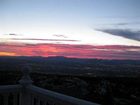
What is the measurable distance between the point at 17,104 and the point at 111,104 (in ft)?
73.2

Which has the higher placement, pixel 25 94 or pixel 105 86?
pixel 25 94

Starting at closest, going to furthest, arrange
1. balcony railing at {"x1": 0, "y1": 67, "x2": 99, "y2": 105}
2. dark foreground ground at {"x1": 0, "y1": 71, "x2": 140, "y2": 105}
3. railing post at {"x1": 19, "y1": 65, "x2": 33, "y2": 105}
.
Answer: balcony railing at {"x1": 0, "y1": 67, "x2": 99, "y2": 105}, railing post at {"x1": 19, "y1": 65, "x2": 33, "y2": 105}, dark foreground ground at {"x1": 0, "y1": 71, "x2": 140, "y2": 105}

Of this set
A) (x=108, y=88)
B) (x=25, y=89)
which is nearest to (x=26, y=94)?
(x=25, y=89)

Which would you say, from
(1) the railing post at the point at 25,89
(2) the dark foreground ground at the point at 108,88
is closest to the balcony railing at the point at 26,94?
(1) the railing post at the point at 25,89

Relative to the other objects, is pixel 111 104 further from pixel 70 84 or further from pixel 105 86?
pixel 70 84

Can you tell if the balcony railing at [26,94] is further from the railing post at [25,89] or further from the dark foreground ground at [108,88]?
the dark foreground ground at [108,88]

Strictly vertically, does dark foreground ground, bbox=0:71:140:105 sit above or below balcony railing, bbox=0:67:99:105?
below

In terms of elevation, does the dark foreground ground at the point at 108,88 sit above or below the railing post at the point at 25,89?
below

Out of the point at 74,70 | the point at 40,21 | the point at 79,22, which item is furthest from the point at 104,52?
the point at 74,70

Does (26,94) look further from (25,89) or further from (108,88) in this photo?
(108,88)

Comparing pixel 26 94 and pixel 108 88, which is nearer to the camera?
pixel 26 94

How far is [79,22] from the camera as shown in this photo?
428 inches

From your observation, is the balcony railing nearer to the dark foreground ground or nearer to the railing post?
the railing post

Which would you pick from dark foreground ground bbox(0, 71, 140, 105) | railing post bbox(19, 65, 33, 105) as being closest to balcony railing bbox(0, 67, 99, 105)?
railing post bbox(19, 65, 33, 105)
